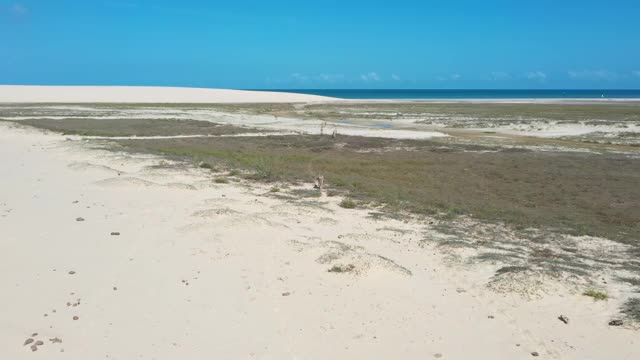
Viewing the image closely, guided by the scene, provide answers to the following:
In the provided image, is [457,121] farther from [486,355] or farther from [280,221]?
[486,355]

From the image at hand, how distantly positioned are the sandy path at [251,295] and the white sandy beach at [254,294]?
3 cm

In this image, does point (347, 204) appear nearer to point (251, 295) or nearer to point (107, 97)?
point (251, 295)

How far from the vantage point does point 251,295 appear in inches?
336

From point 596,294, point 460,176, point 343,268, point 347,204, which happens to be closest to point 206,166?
point 347,204

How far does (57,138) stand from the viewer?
29172 mm

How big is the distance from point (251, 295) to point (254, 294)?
57mm

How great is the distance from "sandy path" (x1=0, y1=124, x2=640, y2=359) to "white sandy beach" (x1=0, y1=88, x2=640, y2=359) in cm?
3

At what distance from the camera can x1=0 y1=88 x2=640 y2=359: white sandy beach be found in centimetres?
705

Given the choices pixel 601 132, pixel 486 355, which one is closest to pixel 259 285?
pixel 486 355

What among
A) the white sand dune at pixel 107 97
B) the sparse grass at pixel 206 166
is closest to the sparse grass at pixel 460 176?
the sparse grass at pixel 206 166

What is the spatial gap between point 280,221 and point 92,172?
27.2 ft

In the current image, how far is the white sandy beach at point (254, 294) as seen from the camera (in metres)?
7.05

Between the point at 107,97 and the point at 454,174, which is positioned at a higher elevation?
Result: the point at 107,97

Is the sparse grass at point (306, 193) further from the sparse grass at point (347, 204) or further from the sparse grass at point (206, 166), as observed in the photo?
the sparse grass at point (206, 166)
